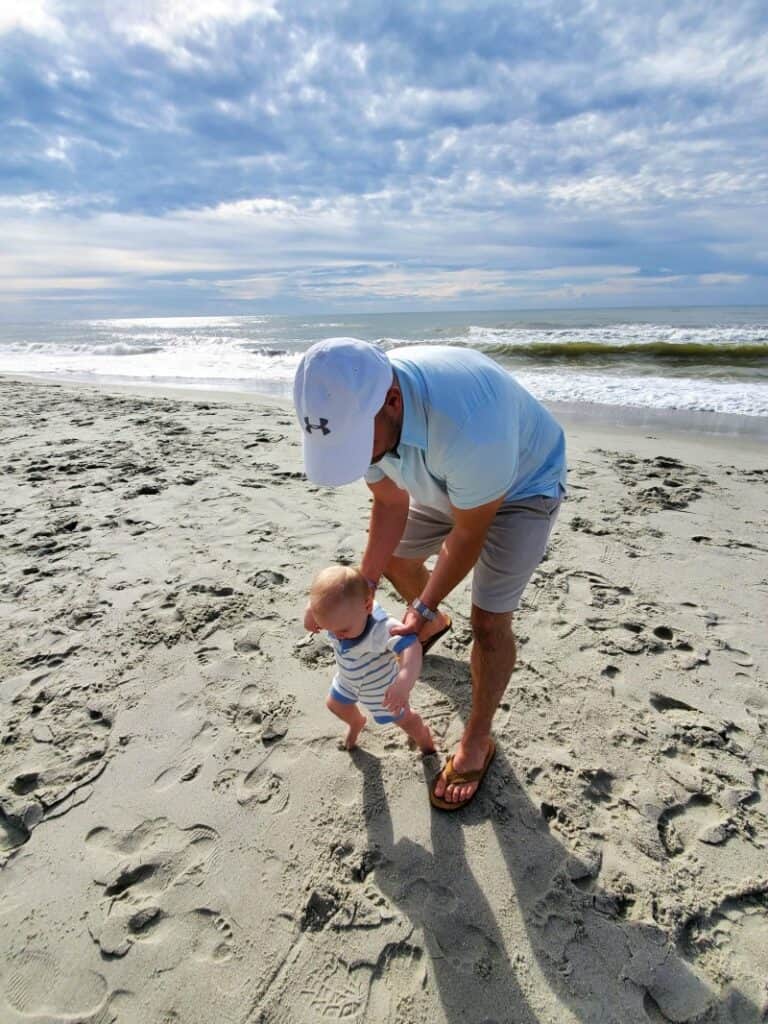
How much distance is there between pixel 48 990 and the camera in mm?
1565

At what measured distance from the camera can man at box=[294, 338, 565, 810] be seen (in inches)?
61.7

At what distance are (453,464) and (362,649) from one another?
0.74m

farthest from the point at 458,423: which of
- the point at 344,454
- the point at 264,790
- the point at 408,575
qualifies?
the point at 264,790

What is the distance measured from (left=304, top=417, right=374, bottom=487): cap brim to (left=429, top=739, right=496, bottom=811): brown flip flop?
4.12 feet

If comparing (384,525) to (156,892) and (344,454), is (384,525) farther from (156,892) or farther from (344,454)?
(156,892)

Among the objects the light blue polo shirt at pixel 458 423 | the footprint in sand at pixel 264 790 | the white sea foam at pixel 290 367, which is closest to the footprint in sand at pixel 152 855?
the footprint in sand at pixel 264 790

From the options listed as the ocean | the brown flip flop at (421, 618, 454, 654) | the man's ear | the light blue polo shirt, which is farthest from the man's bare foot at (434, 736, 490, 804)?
the ocean

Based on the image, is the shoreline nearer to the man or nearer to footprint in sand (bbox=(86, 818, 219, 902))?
the man

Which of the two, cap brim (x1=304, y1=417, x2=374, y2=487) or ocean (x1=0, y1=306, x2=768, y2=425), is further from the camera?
ocean (x1=0, y1=306, x2=768, y2=425)

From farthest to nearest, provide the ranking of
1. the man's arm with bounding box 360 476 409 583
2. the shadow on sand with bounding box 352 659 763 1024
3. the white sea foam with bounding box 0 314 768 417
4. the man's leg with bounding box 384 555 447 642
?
the white sea foam with bounding box 0 314 768 417, the man's leg with bounding box 384 555 447 642, the man's arm with bounding box 360 476 409 583, the shadow on sand with bounding box 352 659 763 1024

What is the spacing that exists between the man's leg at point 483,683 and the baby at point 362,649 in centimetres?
22

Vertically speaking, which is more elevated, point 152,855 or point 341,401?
point 341,401

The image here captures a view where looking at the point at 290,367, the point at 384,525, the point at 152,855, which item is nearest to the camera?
the point at 152,855

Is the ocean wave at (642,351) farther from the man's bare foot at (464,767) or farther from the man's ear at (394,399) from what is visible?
the man's ear at (394,399)
